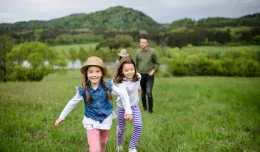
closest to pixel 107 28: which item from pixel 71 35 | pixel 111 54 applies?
pixel 111 54

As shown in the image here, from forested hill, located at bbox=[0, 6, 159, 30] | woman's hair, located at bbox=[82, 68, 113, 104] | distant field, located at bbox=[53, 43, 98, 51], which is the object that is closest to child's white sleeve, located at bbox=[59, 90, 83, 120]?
woman's hair, located at bbox=[82, 68, 113, 104]

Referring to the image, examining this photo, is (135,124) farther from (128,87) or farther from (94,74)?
(94,74)

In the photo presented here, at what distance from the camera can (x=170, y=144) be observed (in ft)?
15.0

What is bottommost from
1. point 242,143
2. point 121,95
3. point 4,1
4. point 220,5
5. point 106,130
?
point 242,143

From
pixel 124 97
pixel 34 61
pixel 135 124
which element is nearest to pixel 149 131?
pixel 135 124

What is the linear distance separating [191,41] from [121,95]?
37.9 metres

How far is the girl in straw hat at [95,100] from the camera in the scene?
11.6 ft

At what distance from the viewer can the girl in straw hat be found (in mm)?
3547

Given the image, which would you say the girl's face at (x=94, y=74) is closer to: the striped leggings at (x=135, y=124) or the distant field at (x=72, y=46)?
the striped leggings at (x=135, y=124)

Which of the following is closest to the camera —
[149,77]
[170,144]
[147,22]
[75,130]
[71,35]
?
[170,144]

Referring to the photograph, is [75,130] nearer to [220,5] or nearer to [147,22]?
[220,5]

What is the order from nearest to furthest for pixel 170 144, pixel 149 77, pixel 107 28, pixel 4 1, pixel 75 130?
pixel 170 144, pixel 75 130, pixel 4 1, pixel 149 77, pixel 107 28

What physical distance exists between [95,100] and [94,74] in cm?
37

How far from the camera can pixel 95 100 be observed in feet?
12.0
